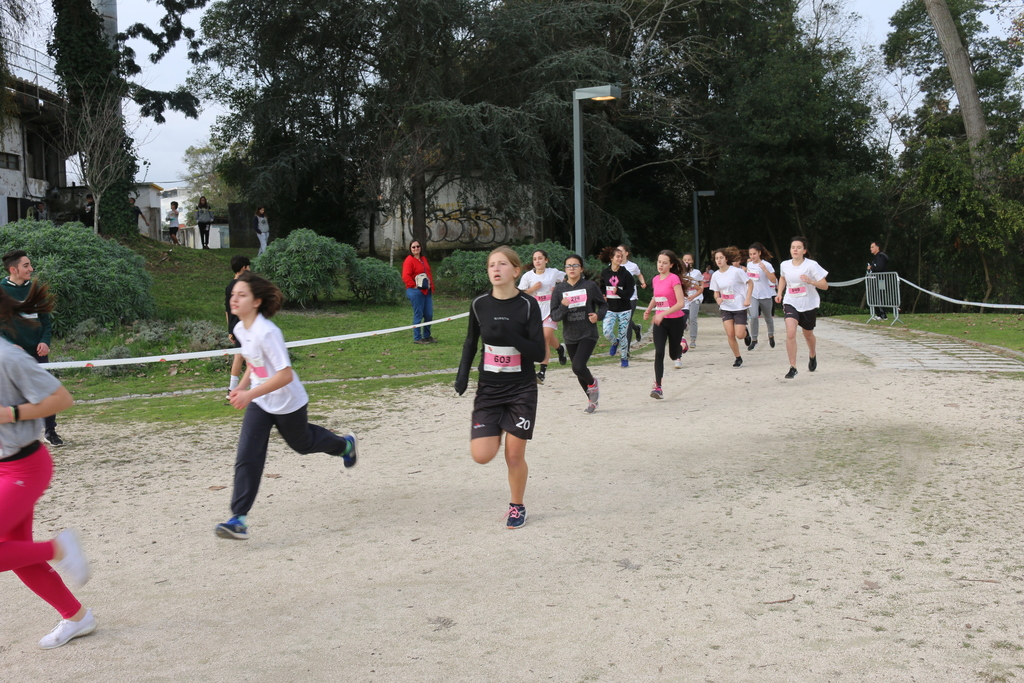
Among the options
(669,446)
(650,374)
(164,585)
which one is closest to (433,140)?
(650,374)

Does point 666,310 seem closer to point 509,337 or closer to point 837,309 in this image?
point 509,337

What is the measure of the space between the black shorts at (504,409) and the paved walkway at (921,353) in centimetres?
854

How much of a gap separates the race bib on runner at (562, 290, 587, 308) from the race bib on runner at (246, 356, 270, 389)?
5130mm

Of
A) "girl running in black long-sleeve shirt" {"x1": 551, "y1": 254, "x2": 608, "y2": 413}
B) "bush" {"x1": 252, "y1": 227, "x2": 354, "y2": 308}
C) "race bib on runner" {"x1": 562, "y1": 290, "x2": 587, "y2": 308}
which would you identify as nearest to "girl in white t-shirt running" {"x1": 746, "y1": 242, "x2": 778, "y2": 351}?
"girl running in black long-sleeve shirt" {"x1": 551, "y1": 254, "x2": 608, "y2": 413}

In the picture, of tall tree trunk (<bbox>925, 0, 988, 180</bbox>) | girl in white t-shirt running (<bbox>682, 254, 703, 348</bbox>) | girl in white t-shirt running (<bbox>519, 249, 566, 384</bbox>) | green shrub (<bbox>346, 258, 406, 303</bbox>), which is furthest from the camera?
tall tree trunk (<bbox>925, 0, 988, 180</bbox>)

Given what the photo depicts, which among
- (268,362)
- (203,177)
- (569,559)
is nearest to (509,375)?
(569,559)

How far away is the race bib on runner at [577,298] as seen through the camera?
9867 mm

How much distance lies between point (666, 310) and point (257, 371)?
243 inches

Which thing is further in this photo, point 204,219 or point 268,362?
point 204,219

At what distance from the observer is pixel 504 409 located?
5.65 m

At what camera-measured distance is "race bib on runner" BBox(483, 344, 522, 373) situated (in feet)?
18.4

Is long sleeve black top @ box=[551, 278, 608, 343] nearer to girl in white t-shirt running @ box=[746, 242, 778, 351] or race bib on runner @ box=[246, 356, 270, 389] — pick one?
race bib on runner @ box=[246, 356, 270, 389]

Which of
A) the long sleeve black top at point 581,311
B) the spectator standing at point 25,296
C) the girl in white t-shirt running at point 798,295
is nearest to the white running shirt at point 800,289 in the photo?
the girl in white t-shirt running at point 798,295

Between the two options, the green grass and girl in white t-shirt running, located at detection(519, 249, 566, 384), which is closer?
girl in white t-shirt running, located at detection(519, 249, 566, 384)
